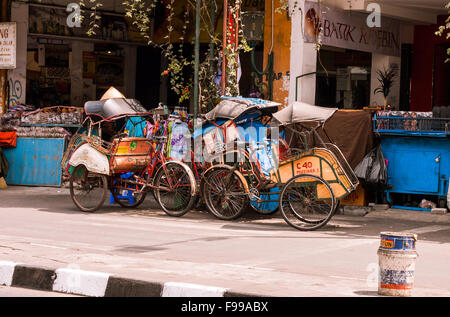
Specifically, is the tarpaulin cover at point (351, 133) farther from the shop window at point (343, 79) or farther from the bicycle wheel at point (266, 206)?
the shop window at point (343, 79)

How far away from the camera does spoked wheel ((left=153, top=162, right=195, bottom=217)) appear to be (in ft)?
41.9

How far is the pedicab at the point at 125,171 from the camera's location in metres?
12.9

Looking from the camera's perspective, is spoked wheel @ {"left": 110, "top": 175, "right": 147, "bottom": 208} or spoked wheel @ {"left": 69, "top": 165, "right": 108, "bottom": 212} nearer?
spoked wheel @ {"left": 69, "top": 165, "right": 108, "bottom": 212}

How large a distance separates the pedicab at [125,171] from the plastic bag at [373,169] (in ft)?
9.91

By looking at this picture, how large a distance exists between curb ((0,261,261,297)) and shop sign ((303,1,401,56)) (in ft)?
28.6

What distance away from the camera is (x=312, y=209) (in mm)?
11844

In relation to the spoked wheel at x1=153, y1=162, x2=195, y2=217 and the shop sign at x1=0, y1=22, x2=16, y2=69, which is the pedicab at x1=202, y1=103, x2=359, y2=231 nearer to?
the spoked wheel at x1=153, y1=162, x2=195, y2=217

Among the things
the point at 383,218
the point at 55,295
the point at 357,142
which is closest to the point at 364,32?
the point at 357,142

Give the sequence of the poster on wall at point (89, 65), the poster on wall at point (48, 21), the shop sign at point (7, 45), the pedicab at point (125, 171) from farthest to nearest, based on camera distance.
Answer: the poster on wall at point (89, 65) → the poster on wall at point (48, 21) → the shop sign at point (7, 45) → the pedicab at point (125, 171)

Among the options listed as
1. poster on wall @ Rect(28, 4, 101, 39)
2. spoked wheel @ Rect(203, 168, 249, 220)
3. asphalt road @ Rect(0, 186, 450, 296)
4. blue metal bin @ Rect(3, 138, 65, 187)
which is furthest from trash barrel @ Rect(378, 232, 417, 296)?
poster on wall @ Rect(28, 4, 101, 39)

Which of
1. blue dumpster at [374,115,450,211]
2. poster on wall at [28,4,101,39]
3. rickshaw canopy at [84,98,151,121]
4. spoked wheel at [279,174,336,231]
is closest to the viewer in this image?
spoked wheel at [279,174,336,231]

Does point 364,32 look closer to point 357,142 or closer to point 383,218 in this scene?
point 357,142

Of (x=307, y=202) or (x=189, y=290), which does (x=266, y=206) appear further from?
(x=189, y=290)

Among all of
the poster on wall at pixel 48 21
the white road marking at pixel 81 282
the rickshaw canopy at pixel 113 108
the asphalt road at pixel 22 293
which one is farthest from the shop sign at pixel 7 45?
the white road marking at pixel 81 282
